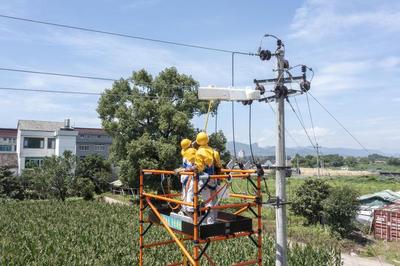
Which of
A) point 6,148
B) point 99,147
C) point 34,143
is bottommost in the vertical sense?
point 6,148

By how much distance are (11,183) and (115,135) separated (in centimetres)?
1547

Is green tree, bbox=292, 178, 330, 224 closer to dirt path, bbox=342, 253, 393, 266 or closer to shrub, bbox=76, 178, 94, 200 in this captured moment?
dirt path, bbox=342, 253, 393, 266

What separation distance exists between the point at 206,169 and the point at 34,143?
53549 mm

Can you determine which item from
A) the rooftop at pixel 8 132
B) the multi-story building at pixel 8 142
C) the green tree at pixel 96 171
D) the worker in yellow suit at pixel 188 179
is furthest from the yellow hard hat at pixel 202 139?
the rooftop at pixel 8 132

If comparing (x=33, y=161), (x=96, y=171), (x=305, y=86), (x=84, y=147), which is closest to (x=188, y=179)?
(x=305, y=86)

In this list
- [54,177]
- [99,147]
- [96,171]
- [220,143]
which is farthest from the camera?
[99,147]

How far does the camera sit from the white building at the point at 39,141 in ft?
179

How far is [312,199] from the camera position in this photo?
2531 cm

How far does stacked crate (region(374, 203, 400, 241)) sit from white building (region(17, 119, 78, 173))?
4284 centimetres

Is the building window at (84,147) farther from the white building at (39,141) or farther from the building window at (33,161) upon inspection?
the building window at (33,161)

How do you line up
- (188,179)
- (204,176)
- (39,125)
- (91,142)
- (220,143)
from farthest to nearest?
(91,142) < (39,125) < (220,143) < (188,179) < (204,176)

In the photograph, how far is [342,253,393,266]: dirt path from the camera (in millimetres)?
18922

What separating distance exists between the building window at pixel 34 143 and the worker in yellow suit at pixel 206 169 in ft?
174

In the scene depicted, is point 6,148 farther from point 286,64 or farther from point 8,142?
point 286,64
